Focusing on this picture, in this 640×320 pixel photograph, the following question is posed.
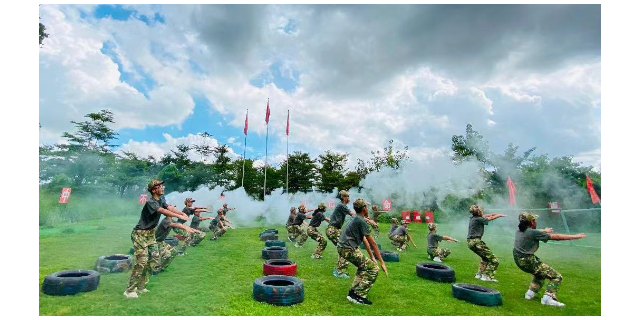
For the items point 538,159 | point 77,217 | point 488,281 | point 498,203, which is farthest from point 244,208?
point 538,159

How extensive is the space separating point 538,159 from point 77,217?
41.2 metres

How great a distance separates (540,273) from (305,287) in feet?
19.1

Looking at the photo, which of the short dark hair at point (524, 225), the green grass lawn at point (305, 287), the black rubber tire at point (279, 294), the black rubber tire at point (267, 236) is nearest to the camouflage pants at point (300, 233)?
the green grass lawn at point (305, 287)

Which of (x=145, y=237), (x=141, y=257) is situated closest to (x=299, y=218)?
(x=145, y=237)

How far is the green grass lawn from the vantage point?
6.78 meters

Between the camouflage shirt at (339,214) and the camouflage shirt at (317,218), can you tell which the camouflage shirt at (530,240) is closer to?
the camouflage shirt at (339,214)

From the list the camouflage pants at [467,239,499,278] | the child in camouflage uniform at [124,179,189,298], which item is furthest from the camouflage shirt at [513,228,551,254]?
the child in camouflage uniform at [124,179,189,298]

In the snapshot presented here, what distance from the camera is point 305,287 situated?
8.70 metres

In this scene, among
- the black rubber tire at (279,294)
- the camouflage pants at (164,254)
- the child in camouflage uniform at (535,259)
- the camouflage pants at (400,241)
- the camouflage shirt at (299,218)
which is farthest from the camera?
the camouflage pants at (400,241)

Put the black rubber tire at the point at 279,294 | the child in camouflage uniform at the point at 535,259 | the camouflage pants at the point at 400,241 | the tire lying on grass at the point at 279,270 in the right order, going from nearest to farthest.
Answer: the black rubber tire at the point at 279,294
the child in camouflage uniform at the point at 535,259
the tire lying on grass at the point at 279,270
the camouflage pants at the point at 400,241

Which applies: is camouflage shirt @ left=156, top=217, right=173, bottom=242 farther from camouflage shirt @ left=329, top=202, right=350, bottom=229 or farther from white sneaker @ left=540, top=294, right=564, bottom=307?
white sneaker @ left=540, top=294, right=564, bottom=307

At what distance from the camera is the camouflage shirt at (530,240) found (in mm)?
7980

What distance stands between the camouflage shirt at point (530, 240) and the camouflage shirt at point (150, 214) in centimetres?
874
